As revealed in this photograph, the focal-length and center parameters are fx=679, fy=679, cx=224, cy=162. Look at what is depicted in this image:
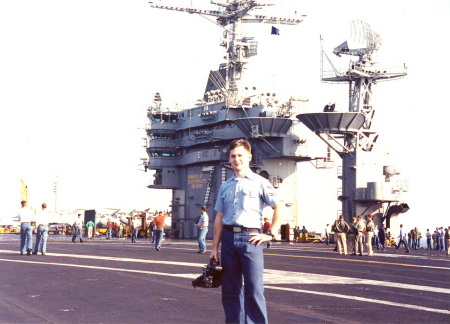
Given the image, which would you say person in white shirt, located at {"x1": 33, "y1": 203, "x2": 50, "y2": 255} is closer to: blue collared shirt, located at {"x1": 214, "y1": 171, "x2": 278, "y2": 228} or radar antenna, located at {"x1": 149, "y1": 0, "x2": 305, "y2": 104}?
blue collared shirt, located at {"x1": 214, "y1": 171, "x2": 278, "y2": 228}

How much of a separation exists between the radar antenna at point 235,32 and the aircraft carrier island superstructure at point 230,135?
104 millimetres

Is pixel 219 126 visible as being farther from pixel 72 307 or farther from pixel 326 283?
pixel 72 307

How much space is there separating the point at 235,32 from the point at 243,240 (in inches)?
2654

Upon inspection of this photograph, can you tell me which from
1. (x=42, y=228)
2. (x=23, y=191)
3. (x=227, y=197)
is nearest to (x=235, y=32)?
(x=42, y=228)

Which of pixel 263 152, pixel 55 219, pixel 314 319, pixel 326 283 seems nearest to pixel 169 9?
pixel 263 152

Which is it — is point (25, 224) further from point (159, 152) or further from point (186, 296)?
point (159, 152)

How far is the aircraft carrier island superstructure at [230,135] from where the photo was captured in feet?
206

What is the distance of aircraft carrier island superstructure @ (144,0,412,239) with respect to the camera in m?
62.7

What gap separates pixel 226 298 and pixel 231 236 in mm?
587

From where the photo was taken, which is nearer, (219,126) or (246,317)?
(246,317)

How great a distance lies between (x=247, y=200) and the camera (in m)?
6.41

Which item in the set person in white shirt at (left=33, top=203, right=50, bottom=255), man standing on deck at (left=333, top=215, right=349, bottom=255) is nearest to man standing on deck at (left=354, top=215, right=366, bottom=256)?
man standing on deck at (left=333, top=215, right=349, bottom=255)

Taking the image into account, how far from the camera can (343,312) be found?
904cm

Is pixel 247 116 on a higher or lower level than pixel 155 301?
higher
